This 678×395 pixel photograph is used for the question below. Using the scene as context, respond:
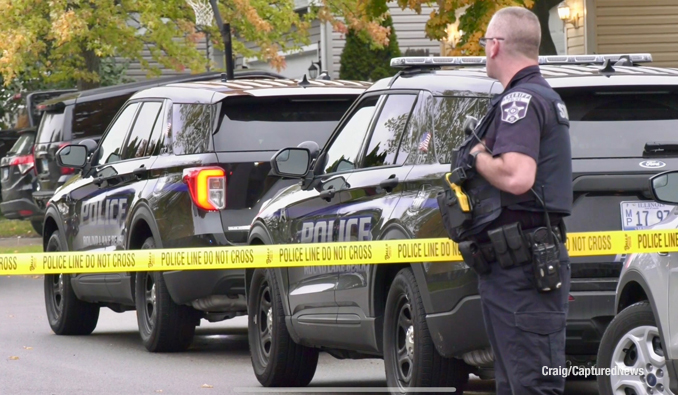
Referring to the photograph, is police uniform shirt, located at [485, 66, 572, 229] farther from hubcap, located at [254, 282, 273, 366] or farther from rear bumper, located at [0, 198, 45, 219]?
rear bumper, located at [0, 198, 45, 219]

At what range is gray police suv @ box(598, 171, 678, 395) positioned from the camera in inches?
218

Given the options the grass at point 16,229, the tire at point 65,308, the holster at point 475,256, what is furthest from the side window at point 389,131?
the grass at point 16,229

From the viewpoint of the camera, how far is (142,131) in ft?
34.4

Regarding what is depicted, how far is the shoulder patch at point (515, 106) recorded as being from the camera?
464cm

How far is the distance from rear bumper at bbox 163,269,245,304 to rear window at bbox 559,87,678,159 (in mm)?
3394

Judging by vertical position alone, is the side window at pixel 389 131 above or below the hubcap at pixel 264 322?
above

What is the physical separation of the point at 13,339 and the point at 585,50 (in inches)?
420

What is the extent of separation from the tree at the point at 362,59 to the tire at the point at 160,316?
1696cm

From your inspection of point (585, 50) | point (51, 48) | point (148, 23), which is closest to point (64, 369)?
point (585, 50)

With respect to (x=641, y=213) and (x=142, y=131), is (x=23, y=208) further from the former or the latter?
(x=641, y=213)

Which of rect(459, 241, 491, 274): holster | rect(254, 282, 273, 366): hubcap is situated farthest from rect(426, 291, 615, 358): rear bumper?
rect(254, 282, 273, 366): hubcap

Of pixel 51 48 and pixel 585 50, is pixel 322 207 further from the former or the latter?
pixel 51 48

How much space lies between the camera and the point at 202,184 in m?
9.10

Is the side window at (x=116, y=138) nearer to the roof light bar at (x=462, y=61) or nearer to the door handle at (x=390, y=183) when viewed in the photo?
the roof light bar at (x=462, y=61)
